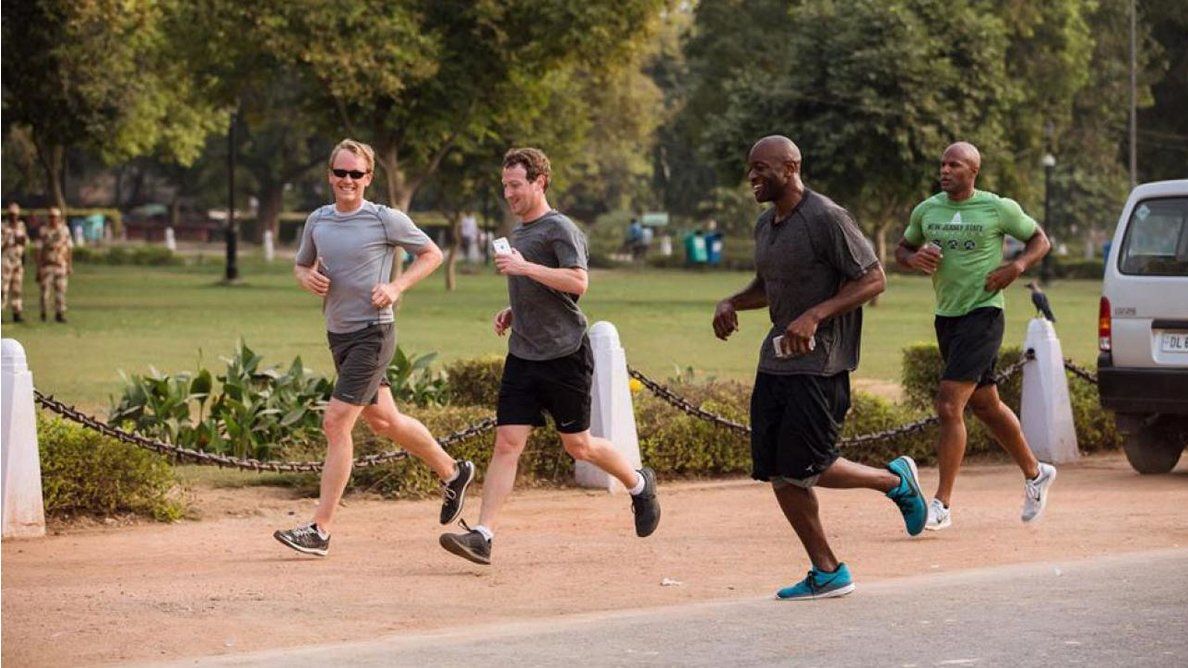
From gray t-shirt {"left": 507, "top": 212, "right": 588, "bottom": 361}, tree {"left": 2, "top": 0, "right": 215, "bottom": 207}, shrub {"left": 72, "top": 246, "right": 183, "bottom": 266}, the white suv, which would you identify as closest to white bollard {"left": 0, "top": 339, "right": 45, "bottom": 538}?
gray t-shirt {"left": 507, "top": 212, "right": 588, "bottom": 361}

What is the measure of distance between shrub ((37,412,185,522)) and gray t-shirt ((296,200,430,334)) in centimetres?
175

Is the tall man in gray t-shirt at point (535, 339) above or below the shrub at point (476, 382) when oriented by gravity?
above

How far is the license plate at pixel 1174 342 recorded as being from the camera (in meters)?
12.7

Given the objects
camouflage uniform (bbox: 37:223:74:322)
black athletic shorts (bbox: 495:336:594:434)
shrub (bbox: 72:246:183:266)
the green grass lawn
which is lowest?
shrub (bbox: 72:246:183:266)

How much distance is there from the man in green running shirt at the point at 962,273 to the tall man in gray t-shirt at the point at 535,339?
1928 millimetres

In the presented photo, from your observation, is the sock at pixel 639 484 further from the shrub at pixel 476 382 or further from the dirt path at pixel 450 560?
the shrub at pixel 476 382

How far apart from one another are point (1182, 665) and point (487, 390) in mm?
7071

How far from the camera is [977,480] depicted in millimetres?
13078

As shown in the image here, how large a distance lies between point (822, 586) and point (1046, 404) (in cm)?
585

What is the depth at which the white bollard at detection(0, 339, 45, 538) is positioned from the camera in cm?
1012

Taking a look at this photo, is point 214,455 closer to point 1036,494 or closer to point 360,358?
point 360,358

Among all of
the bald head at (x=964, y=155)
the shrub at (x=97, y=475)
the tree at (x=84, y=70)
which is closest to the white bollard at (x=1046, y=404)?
the bald head at (x=964, y=155)

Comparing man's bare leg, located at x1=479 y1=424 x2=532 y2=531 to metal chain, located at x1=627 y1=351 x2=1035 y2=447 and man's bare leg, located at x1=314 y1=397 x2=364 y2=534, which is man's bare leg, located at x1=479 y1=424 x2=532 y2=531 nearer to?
man's bare leg, located at x1=314 y1=397 x2=364 y2=534

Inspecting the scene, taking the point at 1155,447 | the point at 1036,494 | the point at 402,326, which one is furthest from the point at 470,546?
the point at 402,326
